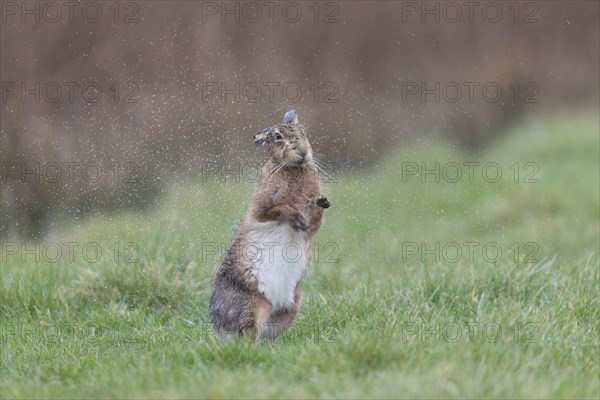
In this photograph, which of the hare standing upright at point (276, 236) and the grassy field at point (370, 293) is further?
the hare standing upright at point (276, 236)

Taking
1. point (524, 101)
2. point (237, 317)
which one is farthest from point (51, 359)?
point (524, 101)

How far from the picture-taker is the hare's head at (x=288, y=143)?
5.84 m

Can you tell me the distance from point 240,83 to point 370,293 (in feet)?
18.9

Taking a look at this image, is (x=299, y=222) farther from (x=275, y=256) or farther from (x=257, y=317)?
(x=257, y=317)

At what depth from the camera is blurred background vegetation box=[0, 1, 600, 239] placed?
11.2 m

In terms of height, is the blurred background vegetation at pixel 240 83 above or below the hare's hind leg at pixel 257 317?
above

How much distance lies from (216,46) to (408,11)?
2.69 meters

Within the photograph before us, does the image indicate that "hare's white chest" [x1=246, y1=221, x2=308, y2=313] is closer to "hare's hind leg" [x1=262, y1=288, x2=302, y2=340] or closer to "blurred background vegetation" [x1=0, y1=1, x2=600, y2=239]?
"hare's hind leg" [x1=262, y1=288, x2=302, y2=340]

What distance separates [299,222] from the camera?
5797 millimetres

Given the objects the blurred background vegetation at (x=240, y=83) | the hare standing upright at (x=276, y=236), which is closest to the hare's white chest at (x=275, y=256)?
the hare standing upright at (x=276, y=236)

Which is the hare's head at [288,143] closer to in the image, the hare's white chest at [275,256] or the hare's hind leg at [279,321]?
the hare's white chest at [275,256]

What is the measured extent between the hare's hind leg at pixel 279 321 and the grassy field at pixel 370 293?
8 centimetres

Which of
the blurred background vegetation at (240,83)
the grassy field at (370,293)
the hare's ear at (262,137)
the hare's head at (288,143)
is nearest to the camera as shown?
the grassy field at (370,293)

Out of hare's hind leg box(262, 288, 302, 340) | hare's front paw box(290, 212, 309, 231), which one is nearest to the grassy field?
hare's hind leg box(262, 288, 302, 340)
